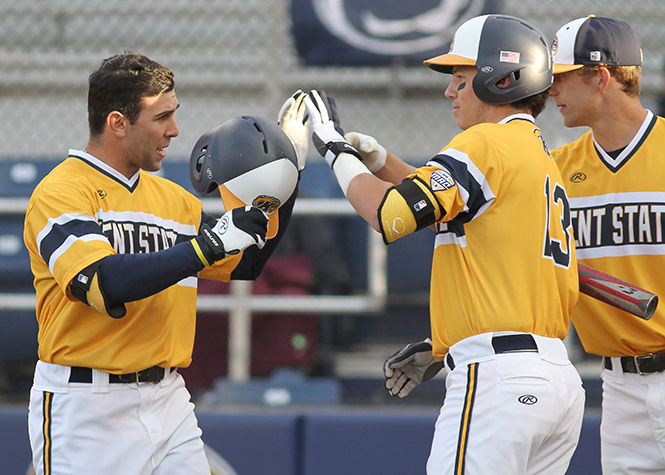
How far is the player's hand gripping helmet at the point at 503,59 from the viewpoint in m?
2.85

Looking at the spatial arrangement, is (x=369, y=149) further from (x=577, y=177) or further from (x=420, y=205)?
(x=577, y=177)

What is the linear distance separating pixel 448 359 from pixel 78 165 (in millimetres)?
1405

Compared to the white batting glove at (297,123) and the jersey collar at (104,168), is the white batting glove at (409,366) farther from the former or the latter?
the jersey collar at (104,168)

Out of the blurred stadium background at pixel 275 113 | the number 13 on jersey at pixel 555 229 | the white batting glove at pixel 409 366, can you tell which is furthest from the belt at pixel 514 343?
the blurred stadium background at pixel 275 113

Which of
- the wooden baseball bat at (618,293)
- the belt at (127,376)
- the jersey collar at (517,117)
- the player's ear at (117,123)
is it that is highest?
the jersey collar at (517,117)

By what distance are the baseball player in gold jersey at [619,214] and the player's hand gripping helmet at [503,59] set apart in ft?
1.56

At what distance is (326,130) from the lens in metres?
3.01

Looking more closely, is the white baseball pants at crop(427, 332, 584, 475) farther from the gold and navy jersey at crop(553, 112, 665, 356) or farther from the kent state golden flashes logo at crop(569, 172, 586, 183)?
the kent state golden flashes logo at crop(569, 172, 586, 183)

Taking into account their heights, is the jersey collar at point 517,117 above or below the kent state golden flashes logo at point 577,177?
above

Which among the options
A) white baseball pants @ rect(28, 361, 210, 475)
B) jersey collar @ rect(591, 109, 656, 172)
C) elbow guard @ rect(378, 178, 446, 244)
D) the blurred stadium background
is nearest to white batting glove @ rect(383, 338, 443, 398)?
elbow guard @ rect(378, 178, 446, 244)

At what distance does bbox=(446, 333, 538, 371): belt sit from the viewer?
8.70 feet

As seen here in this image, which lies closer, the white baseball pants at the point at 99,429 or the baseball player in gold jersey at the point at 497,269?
the baseball player in gold jersey at the point at 497,269

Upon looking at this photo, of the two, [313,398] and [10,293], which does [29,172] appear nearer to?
[10,293]

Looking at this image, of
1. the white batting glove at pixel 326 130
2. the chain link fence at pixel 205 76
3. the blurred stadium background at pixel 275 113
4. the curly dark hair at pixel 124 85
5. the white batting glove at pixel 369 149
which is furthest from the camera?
the chain link fence at pixel 205 76
